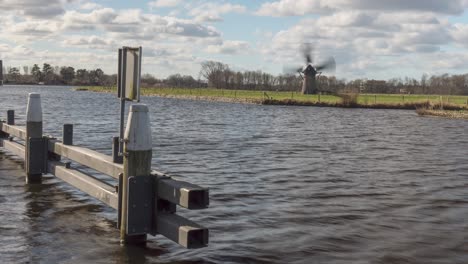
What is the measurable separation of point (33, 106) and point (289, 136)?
61.7ft

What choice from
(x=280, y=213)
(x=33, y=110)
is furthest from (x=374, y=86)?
(x=33, y=110)

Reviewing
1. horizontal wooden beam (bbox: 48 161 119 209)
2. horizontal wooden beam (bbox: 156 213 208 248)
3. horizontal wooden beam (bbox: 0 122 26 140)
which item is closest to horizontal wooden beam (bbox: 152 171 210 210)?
horizontal wooden beam (bbox: 156 213 208 248)

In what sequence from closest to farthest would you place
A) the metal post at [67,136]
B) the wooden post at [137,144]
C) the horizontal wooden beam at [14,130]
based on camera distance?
the wooden post at [137,144], the metal post at [67,136], the horizontal wooden beam at [14,130]

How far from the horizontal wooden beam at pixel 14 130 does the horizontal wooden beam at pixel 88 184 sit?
198 cm

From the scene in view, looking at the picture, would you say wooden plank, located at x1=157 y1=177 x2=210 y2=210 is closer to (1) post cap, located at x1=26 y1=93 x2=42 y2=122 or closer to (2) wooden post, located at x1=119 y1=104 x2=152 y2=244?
(2) wooden post, located at x1=119 y1=104 x2=152 y2=244

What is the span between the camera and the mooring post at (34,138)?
37.8ft

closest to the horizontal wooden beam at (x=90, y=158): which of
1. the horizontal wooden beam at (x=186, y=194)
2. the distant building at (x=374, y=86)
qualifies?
the horizontal wooden beam at (x=186, y=194)

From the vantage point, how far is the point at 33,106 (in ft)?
38.2

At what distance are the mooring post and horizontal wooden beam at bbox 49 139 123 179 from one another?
31cm

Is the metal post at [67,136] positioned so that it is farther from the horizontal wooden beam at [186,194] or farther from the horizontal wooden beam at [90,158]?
the horizontal wooden beam at [186,194]

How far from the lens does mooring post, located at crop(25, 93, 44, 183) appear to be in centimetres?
1151

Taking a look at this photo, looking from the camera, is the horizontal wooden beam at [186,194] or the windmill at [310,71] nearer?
the horizontal wooden beam at [186,194]

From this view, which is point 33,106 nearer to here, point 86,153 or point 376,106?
point 86,153

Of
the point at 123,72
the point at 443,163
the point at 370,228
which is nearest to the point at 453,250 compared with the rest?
the point at 370,228
